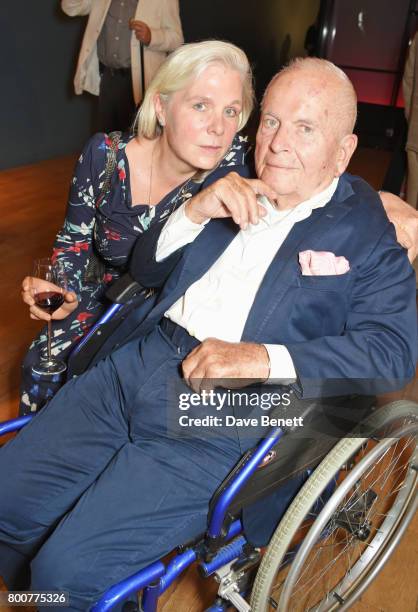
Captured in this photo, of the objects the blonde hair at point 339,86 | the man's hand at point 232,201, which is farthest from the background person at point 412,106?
the man's hand at point 232,201

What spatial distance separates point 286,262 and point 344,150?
33 centimetres

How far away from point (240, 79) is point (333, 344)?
0.88 meters

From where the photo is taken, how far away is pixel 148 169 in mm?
1999

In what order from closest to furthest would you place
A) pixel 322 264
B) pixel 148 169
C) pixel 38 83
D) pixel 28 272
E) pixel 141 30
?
1. pixel 322 264
2. pixel 148 169
3. pixel 28 272
4. pixel 141 30
5. pixel 38 83

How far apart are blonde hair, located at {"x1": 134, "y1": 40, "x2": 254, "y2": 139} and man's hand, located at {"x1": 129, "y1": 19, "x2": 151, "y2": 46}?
7.61ft

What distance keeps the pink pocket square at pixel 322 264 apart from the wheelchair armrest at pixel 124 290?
0.54m

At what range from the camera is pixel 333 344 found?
1337mm

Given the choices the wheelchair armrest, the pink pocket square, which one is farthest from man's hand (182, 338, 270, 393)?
the wheelchair armrest

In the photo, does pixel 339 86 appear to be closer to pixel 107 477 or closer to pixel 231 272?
pixel 231 272

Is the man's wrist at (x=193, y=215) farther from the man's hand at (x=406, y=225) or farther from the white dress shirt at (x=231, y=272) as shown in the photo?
the man's hand at (x=406, y=225)

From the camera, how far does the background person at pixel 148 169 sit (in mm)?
1760

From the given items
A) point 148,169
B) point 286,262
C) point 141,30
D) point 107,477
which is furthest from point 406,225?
point 141,30

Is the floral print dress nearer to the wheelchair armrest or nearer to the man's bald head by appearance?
the wheelchair armrest

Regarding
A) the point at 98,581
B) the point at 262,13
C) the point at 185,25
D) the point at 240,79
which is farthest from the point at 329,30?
the point at 98,581
